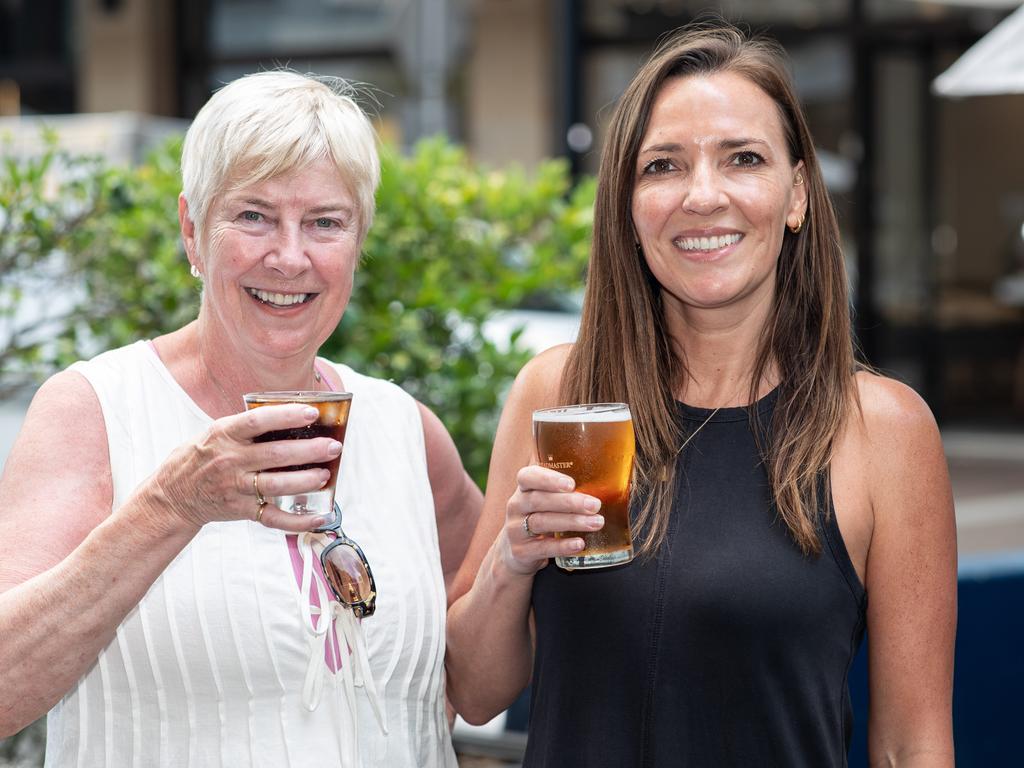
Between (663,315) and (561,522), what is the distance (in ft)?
2.03

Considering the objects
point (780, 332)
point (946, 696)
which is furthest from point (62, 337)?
point (946, 696)

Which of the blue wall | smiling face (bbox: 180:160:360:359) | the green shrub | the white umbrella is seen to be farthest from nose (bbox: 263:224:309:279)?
the white umbrella

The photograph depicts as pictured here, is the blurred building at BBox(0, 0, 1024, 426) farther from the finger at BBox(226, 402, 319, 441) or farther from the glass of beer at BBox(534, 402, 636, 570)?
the finger at BBox(226, 402, 319, 441)

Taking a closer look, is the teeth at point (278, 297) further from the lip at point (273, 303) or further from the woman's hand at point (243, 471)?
the woman's hand at point (243, 471)

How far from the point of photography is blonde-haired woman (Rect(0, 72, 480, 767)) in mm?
2018

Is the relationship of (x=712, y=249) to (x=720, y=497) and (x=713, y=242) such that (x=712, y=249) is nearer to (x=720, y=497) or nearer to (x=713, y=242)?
(x=713, y=242)

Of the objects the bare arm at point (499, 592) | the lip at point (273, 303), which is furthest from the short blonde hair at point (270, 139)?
the bare arm at point (499, 592)

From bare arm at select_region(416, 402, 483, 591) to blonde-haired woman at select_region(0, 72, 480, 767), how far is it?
0.95 feet

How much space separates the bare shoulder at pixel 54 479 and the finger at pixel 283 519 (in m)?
0.38

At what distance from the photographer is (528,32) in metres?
11.0

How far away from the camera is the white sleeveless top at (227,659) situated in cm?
206

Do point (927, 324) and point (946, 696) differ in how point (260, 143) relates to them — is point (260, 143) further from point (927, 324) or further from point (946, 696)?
point (927, 324)

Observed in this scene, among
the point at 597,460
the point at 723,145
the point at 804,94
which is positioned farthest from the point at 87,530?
the point at 804,94

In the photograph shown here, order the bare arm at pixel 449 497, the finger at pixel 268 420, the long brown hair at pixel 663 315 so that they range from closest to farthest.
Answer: the finger at pixel 268 420 → the long brown hair at pixel 663 315 → the bare arm at pixel 449 497
